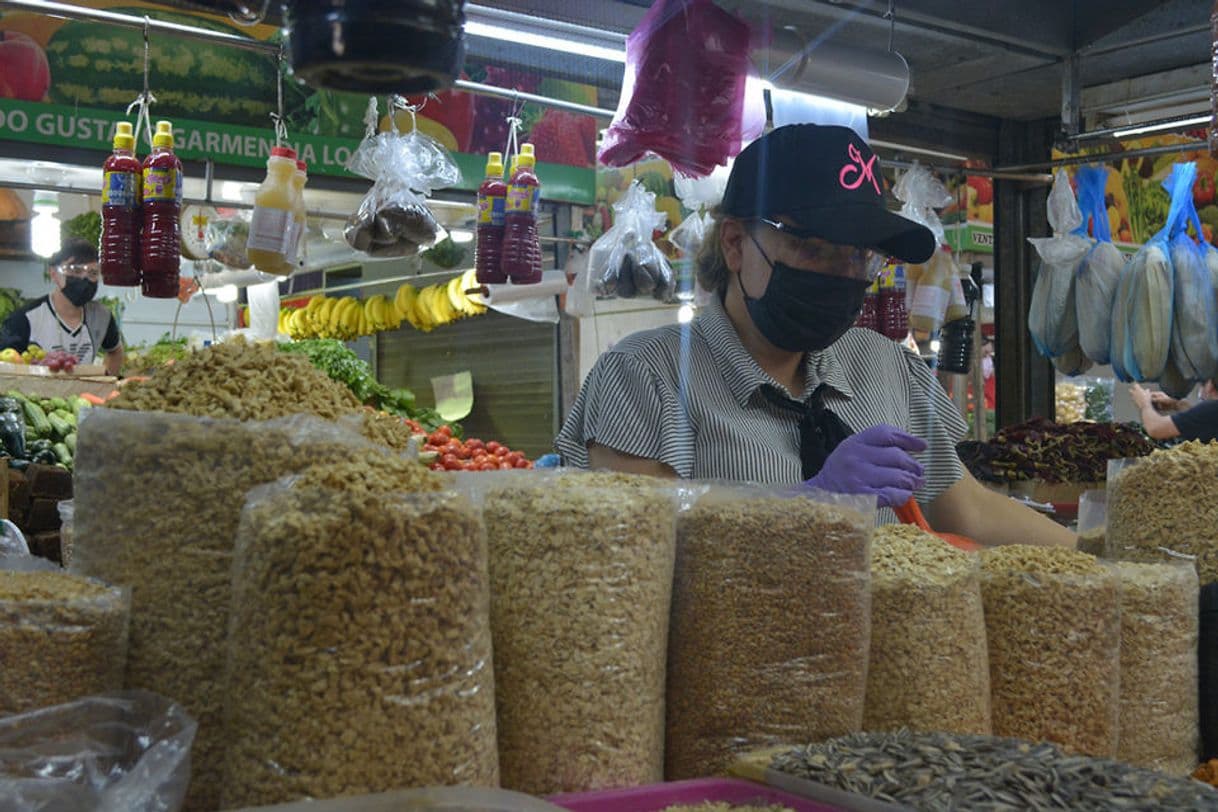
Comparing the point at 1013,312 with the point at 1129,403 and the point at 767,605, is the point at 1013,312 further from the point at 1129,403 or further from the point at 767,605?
the point at 767,605

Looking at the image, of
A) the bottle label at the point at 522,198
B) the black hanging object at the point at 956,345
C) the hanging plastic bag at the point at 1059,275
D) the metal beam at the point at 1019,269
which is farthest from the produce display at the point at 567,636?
the metal beam at the point at 1019,269

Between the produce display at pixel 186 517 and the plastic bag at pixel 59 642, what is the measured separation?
0.03 meters

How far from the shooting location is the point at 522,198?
12.8ft

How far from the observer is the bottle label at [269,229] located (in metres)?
3.65

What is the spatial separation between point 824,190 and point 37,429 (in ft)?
10.4

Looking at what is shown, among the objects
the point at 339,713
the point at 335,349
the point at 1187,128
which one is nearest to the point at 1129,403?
the point at 1187,128

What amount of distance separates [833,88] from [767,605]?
2.01 meters

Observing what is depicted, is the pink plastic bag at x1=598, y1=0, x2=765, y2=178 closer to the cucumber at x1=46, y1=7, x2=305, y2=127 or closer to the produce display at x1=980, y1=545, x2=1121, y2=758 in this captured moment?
the produce display at x1=980, y1=545, x2=1121, y2=758

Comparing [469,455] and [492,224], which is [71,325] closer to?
[469,455]

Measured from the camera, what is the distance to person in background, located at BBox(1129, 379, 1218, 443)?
4461 mm

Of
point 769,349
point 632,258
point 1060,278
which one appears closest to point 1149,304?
point 1060,278

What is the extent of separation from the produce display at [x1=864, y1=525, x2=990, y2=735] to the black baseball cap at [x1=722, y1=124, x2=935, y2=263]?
0.94 meters

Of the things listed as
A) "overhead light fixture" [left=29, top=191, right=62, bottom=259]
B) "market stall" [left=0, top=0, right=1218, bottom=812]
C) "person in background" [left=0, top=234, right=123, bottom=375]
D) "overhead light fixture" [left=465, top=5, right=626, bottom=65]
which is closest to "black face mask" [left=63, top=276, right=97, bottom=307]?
"person in background" [left=0, top=234, right=123, bottom=375]

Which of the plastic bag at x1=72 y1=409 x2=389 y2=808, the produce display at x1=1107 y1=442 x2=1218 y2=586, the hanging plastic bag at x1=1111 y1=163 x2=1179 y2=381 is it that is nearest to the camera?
the plastic bag at x1=72 y1=409 x2=389 y2=808
